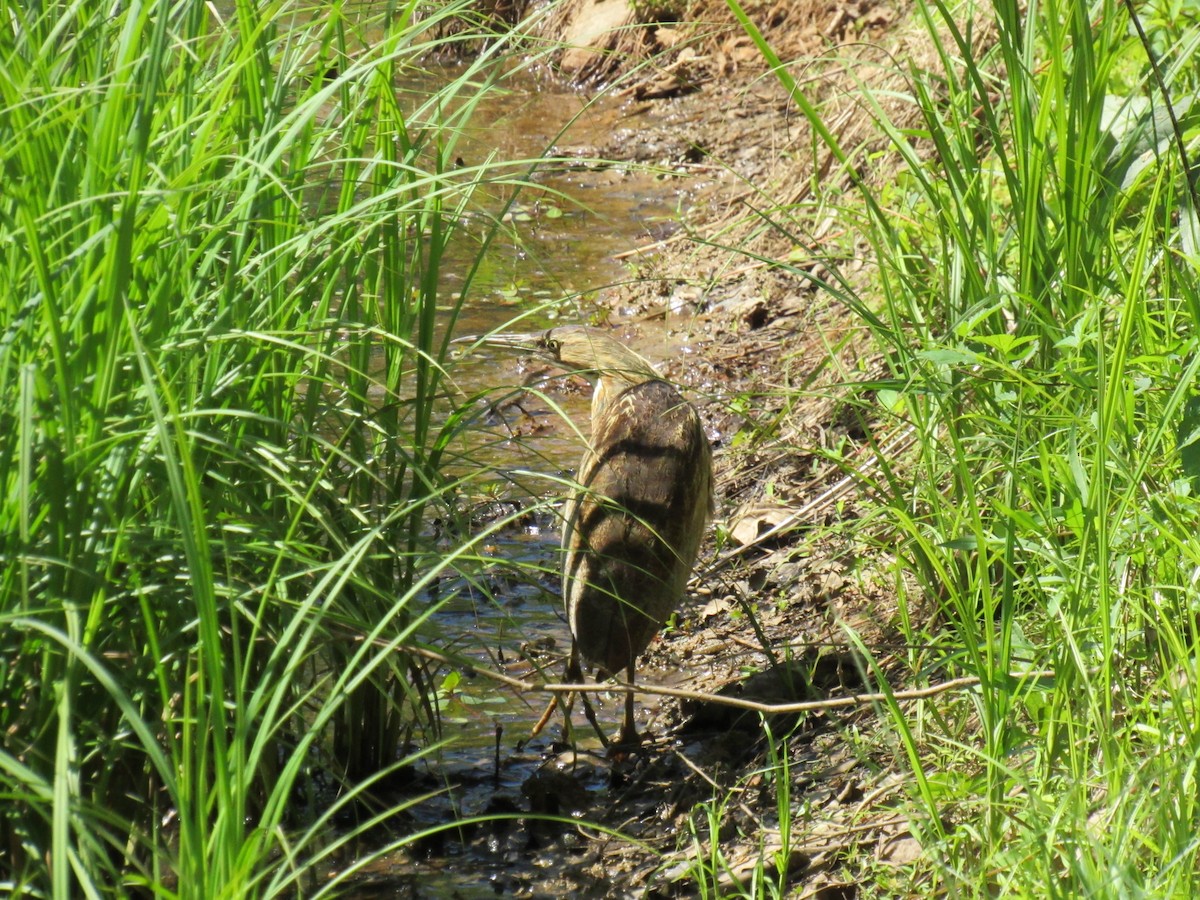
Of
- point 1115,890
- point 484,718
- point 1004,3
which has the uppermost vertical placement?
point 1004,3

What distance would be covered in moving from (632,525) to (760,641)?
48cm

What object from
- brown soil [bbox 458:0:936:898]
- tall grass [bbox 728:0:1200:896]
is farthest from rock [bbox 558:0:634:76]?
tall grass [bbox 728:0:1200:896]

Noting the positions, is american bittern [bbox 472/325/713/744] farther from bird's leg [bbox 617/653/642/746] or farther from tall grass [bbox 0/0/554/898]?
tall grass [bbox 0/0/554/898]

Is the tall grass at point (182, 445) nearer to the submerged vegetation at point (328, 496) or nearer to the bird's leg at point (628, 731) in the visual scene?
the submerged vegetation at point (328, 496)

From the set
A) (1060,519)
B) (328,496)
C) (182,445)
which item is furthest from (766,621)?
(182,445)

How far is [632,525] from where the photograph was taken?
13.0 ft

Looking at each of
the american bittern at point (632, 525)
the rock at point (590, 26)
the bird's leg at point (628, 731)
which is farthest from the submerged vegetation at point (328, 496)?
the rock at point (590, 26)

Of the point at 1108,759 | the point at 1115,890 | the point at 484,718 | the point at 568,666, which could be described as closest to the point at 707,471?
the point at 568,666

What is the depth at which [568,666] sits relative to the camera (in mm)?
4230

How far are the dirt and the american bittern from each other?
194 mm

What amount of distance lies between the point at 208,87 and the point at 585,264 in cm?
518

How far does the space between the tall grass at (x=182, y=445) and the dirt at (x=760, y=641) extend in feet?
1.91

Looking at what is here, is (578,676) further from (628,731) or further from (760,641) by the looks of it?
(760,641)

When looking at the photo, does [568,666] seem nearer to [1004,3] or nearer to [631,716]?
[631,716]
